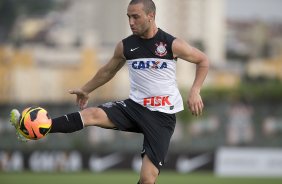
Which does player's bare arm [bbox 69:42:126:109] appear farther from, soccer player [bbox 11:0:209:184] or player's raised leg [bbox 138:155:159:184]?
player's raised leg [bbox 138:155:159:184]

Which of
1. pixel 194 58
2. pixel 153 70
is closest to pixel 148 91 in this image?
pixel 153 70

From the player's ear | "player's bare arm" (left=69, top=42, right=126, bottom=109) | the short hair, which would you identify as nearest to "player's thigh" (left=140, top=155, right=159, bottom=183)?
"player's bare arm" (left=69, top=42, right=126, bottom=109)

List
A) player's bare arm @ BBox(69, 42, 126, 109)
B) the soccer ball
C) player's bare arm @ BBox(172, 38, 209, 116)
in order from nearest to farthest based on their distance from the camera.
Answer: the soccer ball
player's bare arm @ BBox(172, 38, 209, 116)
player's bare arm @ BBox(69, 42, 126, 109)

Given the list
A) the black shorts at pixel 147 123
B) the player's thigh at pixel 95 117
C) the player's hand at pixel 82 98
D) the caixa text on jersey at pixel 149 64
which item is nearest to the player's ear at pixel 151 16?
the caixa text on jersey at pixel 149 64

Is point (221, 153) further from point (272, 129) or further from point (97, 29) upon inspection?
point (97, 29)

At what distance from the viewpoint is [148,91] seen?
32.4 feet

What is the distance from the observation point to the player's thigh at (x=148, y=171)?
31.5 ft

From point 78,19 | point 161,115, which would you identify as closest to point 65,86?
point 78,19

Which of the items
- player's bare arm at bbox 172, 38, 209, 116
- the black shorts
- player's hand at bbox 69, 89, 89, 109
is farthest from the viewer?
player's hand at bbox 69, 89, 89, 109

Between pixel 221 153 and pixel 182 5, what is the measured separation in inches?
2321

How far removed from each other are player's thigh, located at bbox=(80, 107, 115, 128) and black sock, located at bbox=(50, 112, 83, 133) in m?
0.08

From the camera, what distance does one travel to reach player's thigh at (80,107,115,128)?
973 centimetres

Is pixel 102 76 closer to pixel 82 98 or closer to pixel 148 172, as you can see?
pixel 82 98

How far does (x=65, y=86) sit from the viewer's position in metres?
60.7
